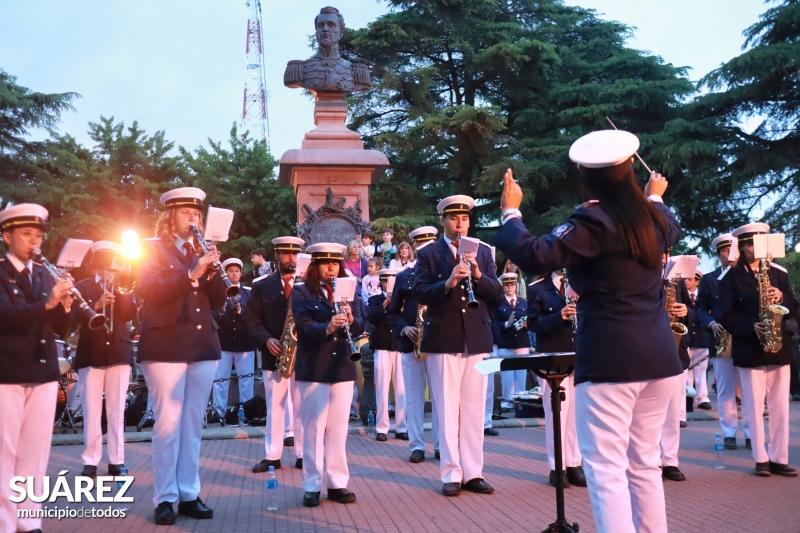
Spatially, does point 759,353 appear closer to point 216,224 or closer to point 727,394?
point 727,394

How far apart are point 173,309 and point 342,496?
2.34 meters

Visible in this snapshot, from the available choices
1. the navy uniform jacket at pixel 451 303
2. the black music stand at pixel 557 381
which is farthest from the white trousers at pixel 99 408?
the black music stand at pixel 557 381

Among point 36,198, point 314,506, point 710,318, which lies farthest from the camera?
point 36,198

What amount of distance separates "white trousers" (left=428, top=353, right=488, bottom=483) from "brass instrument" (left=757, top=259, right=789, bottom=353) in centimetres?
301

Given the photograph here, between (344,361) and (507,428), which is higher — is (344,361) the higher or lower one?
the higher one

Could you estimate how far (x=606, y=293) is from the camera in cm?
505

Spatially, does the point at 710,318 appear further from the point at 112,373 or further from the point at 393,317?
the point at 112,373

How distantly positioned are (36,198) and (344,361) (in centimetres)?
2957

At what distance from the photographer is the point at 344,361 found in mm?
8477

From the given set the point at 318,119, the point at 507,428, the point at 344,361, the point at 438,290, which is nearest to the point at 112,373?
the point at 344,361

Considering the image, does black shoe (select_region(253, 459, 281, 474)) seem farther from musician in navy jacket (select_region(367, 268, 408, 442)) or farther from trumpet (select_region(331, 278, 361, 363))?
musician in navy jacket (select_region(367, 268, 408, 442))

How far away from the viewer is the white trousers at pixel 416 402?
11258 millimetres

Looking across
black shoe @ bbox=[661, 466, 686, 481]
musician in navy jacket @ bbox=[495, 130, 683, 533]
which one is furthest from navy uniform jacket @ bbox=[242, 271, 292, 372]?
musician in navy jacket @ bbox=[495, 130, 683, 533]

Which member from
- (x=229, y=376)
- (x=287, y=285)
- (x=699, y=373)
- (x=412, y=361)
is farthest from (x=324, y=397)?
(x=699, y=373)
